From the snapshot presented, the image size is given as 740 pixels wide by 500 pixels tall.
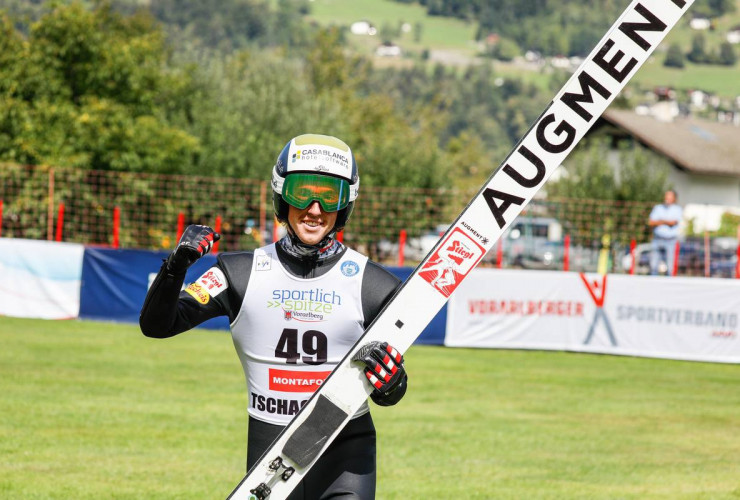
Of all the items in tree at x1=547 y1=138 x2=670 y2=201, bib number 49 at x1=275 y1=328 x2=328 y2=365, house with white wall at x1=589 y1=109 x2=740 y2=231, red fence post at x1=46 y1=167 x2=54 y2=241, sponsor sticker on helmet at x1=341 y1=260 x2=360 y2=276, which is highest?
sponsor sticker on helmet at x1=341 y1=260 x2=360 y2=276

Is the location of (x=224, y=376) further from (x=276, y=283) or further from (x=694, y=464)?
(x=276, y=283)

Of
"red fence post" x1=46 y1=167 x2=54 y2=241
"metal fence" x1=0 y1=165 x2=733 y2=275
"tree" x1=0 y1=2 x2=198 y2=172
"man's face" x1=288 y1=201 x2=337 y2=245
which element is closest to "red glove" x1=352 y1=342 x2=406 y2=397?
"man's face" x1=288 y1=201 x2=337 y2=245

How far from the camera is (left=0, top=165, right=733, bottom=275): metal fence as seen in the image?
26578 mm

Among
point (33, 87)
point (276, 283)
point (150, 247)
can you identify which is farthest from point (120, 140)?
point (276, 283)

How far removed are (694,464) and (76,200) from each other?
19.7 metres

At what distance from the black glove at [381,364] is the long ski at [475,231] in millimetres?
52

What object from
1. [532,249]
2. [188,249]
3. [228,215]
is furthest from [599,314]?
[188,249]

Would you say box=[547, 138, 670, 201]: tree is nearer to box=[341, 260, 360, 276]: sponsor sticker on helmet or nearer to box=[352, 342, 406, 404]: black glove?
box=[341, 260, 360, 276]: sponsor sticker on helmet

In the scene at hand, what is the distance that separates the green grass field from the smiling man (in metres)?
4.37

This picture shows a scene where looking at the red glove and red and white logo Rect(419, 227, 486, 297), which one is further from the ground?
red and white logo Rect(419, 227, 486, 297)

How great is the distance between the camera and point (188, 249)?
428cm

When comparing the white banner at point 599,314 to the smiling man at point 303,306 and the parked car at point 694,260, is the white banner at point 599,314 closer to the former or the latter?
the parked car at point 694,260

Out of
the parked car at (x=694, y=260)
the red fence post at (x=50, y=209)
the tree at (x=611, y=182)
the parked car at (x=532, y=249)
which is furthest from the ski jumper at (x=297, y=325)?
the tree at (x=611, y=182)

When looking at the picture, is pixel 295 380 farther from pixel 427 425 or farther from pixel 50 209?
pixel 50 209
